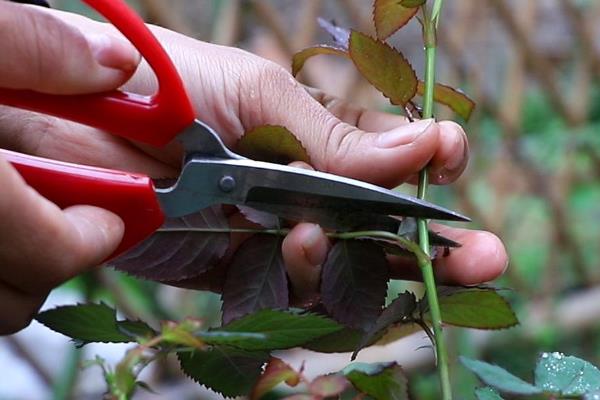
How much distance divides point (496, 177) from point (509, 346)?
0.55 m

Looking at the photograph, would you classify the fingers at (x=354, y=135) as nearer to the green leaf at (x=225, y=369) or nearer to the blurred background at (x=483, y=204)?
the green leaf at (x=225, y=369)

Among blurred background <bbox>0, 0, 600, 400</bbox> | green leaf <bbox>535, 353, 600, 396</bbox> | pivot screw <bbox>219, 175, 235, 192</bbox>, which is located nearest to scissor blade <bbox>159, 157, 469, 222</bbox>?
pivot screw <bbox>219, 175, 235, 192</bbox>

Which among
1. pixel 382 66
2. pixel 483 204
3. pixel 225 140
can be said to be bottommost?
pixel 483 204

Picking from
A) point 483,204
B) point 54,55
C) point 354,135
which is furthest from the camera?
point 483,204

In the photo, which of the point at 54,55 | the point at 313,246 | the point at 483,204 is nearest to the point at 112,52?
the point at 54,55

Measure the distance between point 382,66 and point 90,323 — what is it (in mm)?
160

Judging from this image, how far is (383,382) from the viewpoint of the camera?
1.04 feet

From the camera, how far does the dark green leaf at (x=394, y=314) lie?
355 mm

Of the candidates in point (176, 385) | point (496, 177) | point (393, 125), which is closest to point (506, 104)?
point (496, 177)

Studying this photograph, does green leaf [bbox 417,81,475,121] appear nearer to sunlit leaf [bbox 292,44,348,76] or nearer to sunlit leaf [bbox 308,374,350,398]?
sunlit leaf [bbox 292,44,348,76]

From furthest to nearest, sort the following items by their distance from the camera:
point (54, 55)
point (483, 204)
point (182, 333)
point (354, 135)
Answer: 1. point (483, 204)
2. point (354, 135)
3. point (54, 55)
4. point (182, 333)

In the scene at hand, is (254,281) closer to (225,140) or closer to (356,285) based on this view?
(356,285)

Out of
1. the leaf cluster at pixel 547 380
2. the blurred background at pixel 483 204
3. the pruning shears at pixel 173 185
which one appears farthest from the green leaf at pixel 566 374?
the blurred background at pixel 483 204

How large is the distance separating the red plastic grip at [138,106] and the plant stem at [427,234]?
0.10m
